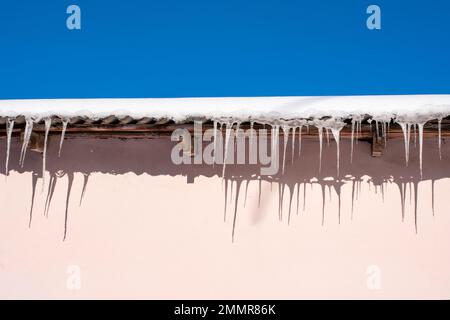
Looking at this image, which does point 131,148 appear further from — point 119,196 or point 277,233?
point 277,233

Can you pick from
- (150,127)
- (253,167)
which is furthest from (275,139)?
(150,127)

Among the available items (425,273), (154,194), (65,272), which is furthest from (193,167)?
(425,273)

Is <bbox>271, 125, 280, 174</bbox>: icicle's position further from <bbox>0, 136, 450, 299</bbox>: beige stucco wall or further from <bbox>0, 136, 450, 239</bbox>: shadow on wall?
<bbox>0, 136, 450, 299</bbox>: beige stucco wall

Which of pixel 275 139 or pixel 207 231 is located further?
pixel 207 231

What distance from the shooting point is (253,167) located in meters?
3.49

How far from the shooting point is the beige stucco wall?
133 inches

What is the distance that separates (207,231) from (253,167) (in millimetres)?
714

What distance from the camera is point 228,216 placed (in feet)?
11.5

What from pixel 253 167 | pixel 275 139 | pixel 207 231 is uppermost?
pixel 275 139

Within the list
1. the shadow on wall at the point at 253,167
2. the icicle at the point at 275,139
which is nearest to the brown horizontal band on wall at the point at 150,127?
the icicle at the point at 275,139

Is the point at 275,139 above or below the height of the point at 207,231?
above

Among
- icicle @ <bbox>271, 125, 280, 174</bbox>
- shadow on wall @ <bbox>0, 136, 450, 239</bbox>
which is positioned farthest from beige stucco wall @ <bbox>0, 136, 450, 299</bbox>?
icicle @ <bbox>271, 125, 280, 174</bbox>

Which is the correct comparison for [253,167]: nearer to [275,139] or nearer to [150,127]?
[275,139]

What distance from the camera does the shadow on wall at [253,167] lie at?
11.2 feet
